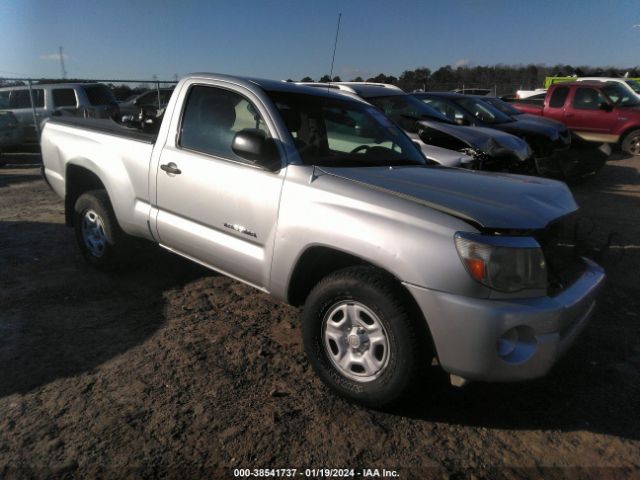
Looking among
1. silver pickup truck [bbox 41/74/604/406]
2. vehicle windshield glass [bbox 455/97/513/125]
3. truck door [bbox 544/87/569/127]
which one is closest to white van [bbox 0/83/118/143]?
vehicle windshield glass [bbox 455/97/513/125]

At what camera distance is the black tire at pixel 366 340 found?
2.59 meters

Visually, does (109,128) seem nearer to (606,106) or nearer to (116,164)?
(116,164)

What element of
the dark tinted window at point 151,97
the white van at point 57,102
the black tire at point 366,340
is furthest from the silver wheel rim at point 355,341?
the dark tinted window at point 151,97

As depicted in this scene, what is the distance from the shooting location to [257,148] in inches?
122

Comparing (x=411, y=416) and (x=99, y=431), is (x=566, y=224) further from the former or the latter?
(x=99, y=431)

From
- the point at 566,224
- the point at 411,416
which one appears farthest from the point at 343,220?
the point at 566,224

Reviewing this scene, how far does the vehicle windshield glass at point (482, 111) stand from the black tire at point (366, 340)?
790cm

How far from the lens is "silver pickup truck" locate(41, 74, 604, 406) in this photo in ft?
8.16

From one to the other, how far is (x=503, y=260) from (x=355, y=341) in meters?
0.90

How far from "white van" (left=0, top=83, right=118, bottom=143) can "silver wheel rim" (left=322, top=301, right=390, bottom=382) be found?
12587 millimetres

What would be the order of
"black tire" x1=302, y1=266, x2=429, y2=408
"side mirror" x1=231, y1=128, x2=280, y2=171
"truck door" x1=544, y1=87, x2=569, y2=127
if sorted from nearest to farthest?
1. "black tire" x1=302, y1=266, x2=429, y2=408
2. "side mirror" x1=231, y1=128, x2=280, y2=171
3. "truck door" x1=544, y1=87, x2=569, y2=127

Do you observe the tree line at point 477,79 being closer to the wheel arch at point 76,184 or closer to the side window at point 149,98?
the side window at point 149,98

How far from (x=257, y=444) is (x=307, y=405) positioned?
1.40 ft

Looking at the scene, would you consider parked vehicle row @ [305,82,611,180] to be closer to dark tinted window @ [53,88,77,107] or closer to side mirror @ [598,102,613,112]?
side mirror @ [598,102,613,112]
